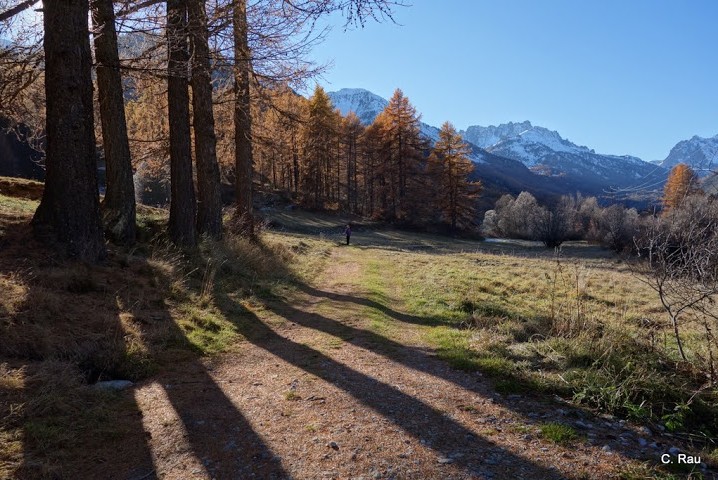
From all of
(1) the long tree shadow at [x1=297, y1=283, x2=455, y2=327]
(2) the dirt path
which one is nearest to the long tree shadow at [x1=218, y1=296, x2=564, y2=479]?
(2) the dirt path

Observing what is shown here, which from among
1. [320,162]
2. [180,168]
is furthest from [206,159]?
[320,162]

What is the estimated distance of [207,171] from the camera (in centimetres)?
1128

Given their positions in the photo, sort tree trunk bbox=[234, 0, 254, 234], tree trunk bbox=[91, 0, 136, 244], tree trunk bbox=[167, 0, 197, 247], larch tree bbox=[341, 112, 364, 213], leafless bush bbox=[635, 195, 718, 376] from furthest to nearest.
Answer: larch tree bbox=[341, 112, 364, 213] < tree trunk bbox=[234, 0, 254, 234] < tree trunk bbox=[167, 0, 197, 247] < tree trunk bbox=[91, 0, 136, 244] < leafless bush bbox=[635, 195, 718, 376]

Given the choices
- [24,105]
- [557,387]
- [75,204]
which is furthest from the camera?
[24,105]

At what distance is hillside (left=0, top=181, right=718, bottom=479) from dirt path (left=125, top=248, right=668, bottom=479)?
2 centimetres

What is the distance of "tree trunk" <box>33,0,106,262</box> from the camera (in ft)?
20.9

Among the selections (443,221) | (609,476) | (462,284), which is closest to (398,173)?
(443,221)

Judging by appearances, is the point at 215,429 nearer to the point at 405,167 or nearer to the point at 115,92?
the point at 115,92

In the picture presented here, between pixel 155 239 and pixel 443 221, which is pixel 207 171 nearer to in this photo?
pixel 155 239

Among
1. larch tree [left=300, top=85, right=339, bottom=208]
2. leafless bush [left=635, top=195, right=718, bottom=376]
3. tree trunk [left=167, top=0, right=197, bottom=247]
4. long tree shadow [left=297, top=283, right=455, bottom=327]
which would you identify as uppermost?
larch tree [left=300, top=85, right=339, bottom=208]

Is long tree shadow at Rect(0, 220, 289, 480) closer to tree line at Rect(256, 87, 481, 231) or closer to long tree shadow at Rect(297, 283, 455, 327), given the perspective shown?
long tree shadow at Rect(297, 283, 455, 327)

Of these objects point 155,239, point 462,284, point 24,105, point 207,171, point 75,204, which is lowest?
point 462,284

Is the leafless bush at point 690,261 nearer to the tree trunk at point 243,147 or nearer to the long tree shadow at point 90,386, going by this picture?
the long tree shadow at point 90,386

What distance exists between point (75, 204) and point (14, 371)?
11.3ft
